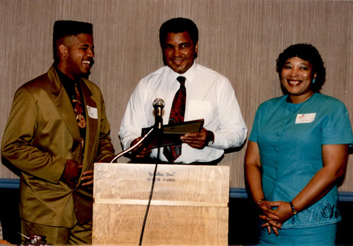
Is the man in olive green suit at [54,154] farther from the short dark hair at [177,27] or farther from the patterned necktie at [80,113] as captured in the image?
the short dark hair at [177,27]

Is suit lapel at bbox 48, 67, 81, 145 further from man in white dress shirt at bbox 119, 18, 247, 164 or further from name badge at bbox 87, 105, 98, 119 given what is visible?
man in white dress shirt at bbox 119, 18, 247, 164

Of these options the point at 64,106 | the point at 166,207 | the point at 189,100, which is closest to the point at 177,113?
the point at 189,100

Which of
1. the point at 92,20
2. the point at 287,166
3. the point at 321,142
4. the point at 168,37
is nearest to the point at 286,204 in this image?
the point at 287,166

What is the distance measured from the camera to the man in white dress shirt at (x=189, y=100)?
2.96 m

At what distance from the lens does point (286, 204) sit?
2516 millimetres

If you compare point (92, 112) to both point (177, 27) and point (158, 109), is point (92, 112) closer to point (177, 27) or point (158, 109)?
point (177, 27)

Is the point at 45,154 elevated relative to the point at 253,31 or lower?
lower

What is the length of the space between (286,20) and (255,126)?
126 centimetres

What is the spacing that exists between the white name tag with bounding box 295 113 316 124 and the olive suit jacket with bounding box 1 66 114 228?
4.73 feet

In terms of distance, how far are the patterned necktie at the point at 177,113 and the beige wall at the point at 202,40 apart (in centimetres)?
68

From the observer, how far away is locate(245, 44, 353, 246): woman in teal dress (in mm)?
2510

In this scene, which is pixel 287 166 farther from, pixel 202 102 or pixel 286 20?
pixel 286 20

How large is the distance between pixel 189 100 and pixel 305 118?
0.85 metres

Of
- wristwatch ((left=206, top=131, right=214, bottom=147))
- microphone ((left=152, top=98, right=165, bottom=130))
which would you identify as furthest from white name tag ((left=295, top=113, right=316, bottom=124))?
microphone ((left=152, top=98, right=165, bottom=130))
